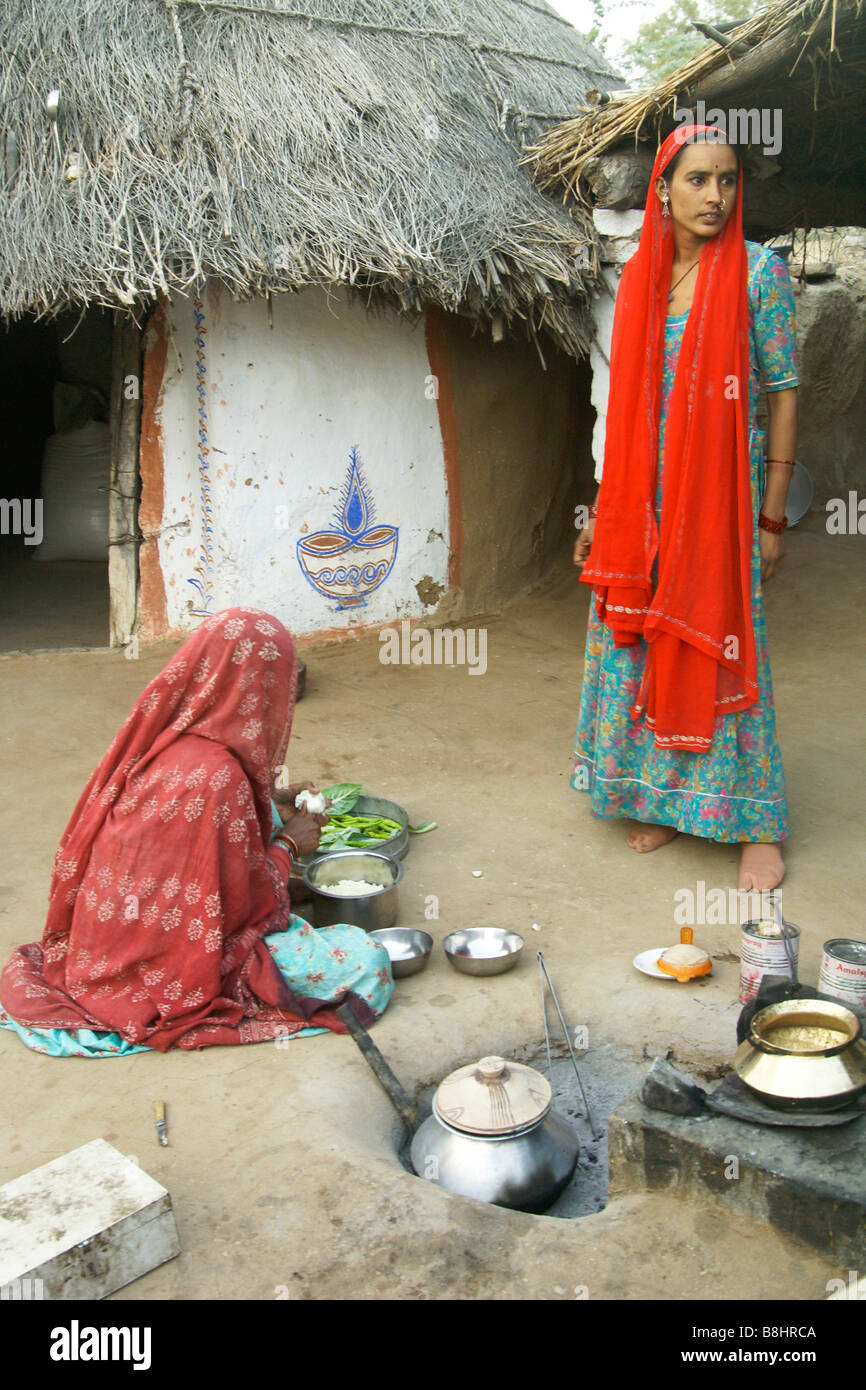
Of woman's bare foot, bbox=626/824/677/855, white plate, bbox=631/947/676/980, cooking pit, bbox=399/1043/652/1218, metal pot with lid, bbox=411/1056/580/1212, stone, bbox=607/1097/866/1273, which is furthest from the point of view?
woman's bare foot, bbox=626/824/677/855

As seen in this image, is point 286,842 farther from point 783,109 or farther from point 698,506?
point 783,109

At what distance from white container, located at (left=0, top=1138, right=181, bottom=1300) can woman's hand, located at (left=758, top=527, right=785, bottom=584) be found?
2.47 m

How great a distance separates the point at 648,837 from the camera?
12.4ft

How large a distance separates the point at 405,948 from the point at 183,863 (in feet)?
2.58

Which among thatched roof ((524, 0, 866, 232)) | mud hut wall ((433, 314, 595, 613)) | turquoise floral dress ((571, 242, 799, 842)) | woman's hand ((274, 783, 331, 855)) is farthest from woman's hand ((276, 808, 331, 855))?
mud hut wall ((433, 314, 595, 613))

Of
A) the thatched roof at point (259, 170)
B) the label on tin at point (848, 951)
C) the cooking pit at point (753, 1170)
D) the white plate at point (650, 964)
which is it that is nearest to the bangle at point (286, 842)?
the white plate at point (650, 964)

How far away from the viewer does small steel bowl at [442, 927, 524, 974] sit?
3.04 m

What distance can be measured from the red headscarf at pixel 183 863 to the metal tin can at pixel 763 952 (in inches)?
40.6

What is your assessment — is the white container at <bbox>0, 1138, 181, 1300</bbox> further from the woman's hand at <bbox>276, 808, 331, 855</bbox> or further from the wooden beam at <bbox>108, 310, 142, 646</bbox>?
the wooden beam at <bbox>108, 310, 142, 646</bbox>

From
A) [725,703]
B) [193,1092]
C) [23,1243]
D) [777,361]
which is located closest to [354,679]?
[725,703]

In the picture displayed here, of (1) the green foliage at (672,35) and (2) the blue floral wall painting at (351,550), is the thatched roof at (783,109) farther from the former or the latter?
(1) the green foliage at (672,35)

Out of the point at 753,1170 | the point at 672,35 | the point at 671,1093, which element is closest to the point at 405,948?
the point at 671,1093

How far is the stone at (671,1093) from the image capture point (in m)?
2.18

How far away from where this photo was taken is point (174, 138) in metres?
5.17
